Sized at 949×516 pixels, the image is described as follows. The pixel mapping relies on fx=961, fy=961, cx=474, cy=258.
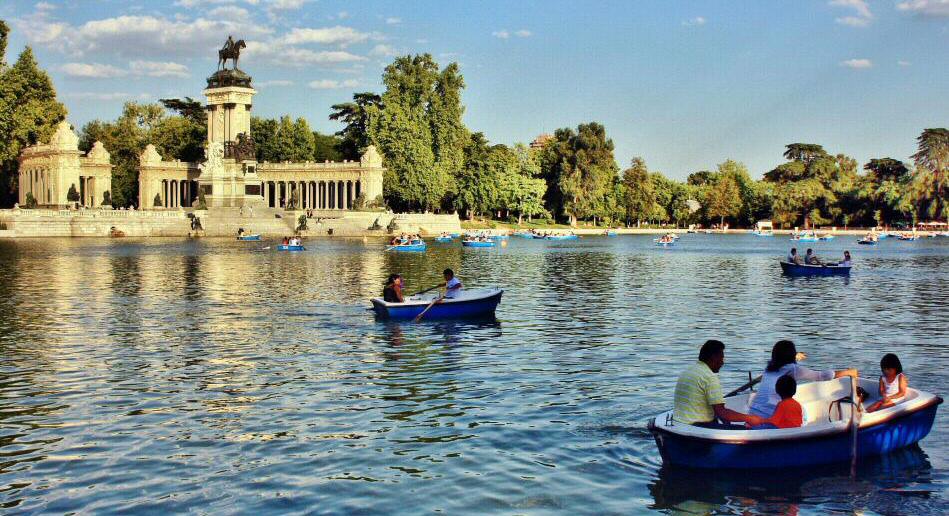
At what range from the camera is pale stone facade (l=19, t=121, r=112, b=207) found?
113 metres

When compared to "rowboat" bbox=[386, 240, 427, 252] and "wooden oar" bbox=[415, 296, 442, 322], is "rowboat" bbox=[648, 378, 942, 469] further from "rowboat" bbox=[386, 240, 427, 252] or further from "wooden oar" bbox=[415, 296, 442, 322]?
"rowboat" bbox=[386, 240, 427, 252]

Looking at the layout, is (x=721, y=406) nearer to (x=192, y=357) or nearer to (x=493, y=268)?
(x=192, y=357)

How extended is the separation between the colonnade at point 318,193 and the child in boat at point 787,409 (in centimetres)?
12067

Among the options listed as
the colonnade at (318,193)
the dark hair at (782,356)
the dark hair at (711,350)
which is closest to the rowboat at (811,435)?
the dark hair at (782,356)

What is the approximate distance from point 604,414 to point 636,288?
29806mm

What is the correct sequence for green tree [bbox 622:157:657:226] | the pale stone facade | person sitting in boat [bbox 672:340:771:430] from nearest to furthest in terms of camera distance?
person sitting in boat [bbox 672:340:771:430]
the pale stone facade
green tree [bbox 622:157:657:226]

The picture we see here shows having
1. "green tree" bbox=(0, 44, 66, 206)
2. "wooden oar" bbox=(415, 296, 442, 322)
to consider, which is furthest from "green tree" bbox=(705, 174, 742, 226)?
"wooden oar" bbox=(415, 296, 442, 322)

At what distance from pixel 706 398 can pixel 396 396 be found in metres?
7.65

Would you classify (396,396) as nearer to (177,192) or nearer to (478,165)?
(177,192)

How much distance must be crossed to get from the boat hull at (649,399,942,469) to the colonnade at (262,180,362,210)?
12047 centimetres

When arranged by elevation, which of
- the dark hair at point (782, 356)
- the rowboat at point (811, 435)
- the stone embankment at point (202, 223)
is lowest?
the rowboat at point (811, 435)

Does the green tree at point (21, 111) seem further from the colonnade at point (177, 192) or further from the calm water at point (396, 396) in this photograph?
→ the calm water at point (396, 396)

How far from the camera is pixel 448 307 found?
31.4m

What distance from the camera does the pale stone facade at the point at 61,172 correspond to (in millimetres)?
112875
